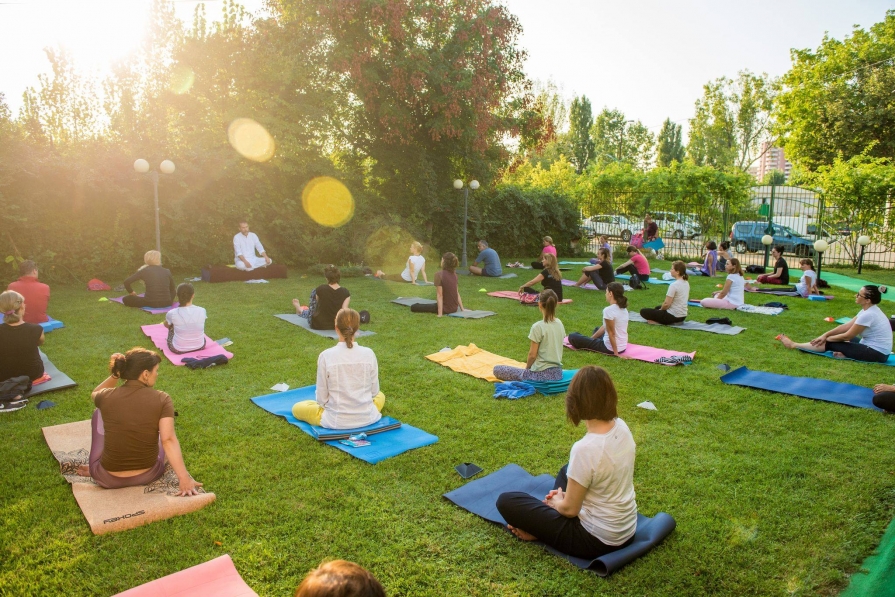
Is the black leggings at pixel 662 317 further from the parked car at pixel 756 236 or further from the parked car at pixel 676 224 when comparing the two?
the parked car at pixel 756 236

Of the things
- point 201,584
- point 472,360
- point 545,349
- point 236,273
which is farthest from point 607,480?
point 236,273

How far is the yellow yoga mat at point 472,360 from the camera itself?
23.4 ft

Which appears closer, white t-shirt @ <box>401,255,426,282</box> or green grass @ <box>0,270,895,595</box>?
green grass @ <box>0,270,895,595</box>

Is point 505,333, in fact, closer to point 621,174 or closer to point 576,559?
point 576,559

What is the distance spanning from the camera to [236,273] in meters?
14.1

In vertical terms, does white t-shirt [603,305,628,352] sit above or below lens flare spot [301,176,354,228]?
below

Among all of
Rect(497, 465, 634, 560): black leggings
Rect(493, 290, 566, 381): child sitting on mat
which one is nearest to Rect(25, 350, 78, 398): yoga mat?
Rect(493, 290, 566, 381): child sitting on mat

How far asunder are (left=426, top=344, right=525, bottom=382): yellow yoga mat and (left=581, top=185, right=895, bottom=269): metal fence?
1291cm

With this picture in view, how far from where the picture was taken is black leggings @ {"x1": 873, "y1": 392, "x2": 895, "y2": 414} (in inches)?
225

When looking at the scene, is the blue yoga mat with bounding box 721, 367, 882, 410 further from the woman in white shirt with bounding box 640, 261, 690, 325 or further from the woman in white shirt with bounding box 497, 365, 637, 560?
the woman in white shirt with bounding box 497, 365, 637, 560

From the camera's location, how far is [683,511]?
12.9ft

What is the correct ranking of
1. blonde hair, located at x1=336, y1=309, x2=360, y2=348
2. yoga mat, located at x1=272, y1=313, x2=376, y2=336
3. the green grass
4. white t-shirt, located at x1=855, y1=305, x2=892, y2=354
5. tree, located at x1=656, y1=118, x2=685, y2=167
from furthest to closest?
1. tree, located at x1=656, y1=118, x2=685, y2=167
2. yoga mat, located at x1=272, y1=313, x2=376, y2=336
3. white t-shirt, located at x1=855, y1=305, x2=892, y2=354
4. blonde hair, located at x1=336, y1=309, x2=360, y2=348
5. the green grass

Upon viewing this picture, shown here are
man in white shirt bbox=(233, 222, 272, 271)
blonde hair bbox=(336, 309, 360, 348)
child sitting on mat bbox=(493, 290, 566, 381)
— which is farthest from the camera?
man in white shirt bbox=(233, 222, 272, 271)

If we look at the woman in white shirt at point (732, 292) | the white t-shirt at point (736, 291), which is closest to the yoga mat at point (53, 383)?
the woman in white shirt at point (732, 292)
